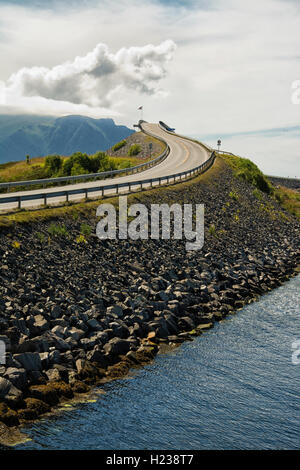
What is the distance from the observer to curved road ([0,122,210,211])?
33312mm

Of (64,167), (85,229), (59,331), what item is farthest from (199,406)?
(64,167)

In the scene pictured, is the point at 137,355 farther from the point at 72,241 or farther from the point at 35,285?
the point at 72,241

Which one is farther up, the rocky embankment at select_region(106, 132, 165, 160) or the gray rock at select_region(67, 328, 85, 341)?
the rocky embankment at select_region(106, 132, 165, 160)

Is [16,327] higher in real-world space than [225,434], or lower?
higher

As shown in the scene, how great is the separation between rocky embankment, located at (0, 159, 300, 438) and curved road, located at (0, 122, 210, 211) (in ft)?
12.0

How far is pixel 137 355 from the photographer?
1814cm

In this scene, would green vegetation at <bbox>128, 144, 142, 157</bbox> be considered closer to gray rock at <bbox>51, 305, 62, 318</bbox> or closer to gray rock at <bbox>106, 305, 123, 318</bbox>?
gray rock at <bbox>106, 305, 123, 318</bbox>

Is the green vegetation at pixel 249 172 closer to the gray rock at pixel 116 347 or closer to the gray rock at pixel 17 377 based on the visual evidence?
the gray rock at pixel 116 347

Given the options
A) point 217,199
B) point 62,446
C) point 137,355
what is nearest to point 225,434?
point 62,446

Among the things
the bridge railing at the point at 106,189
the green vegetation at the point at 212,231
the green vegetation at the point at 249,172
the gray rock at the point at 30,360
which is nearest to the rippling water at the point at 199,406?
the gray rock at the point at 30,360

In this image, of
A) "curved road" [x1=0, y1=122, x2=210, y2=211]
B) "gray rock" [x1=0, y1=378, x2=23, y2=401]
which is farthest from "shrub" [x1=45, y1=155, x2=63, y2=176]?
"gray rock" [x1=0, y1=378, x2=23, y2=401]

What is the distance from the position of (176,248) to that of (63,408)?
792 inches

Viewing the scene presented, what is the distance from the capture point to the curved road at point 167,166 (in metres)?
33.3

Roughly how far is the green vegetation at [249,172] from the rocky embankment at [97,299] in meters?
32.9
